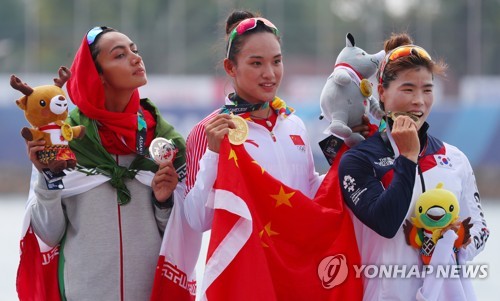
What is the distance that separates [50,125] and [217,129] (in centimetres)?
65

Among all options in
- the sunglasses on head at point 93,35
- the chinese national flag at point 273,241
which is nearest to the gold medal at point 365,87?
the chinese national flag at point 273,241

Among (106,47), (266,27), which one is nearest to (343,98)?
(266,27)

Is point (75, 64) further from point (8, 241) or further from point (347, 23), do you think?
point (347, 23)

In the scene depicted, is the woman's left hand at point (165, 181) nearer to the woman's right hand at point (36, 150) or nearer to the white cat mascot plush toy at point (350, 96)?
the woman's right hand at point (36, 150)

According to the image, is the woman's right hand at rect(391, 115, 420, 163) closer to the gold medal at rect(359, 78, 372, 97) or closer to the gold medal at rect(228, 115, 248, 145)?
the gold medal at rect(359, 78, 372, 97)

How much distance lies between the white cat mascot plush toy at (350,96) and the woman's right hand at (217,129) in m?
0.43

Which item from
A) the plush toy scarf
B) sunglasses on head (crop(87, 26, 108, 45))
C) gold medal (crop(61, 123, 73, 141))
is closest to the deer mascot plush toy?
gold medal (crop(61, 123, 73, 141))

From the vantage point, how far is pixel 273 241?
11.5ft

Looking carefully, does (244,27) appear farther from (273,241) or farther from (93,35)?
(273,241)

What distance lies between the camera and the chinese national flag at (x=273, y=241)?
3424 millimetres

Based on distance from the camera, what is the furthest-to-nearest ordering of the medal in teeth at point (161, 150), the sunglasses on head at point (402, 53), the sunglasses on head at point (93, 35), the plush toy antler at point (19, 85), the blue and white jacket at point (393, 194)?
the sunglasses on head at point (93, 35) < the medal in teeth at point (161, 150) < the sunglasses on head at point (402, 53) < the plush toy antler at point (19, 85) < the blue and white jacket at point (393, 194)

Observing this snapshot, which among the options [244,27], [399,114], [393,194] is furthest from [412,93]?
[244,27]

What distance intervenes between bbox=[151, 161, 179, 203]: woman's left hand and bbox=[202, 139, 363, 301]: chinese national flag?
0.24 meters

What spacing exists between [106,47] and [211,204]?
80 centimetres
